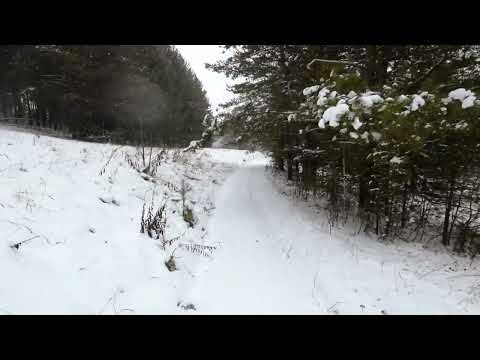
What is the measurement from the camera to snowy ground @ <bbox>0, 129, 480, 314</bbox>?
8.95 ft

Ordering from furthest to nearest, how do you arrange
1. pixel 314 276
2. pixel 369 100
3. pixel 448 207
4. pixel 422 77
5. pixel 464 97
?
pixel 448 207 → pixel 422 77 → pixel 314 276 → pixel 369 100 → pixel 464 97

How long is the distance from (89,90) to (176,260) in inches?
818

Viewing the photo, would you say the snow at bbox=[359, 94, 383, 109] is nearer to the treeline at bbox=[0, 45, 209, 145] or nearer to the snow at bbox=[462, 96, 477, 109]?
the snow at bbox=[462, 96, 477, 109]

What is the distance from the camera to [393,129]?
3.35m

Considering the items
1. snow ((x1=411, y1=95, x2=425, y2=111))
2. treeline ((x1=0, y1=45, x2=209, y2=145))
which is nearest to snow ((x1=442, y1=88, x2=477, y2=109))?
snow ((x1=411, y1=95, x2=425, y2=111))


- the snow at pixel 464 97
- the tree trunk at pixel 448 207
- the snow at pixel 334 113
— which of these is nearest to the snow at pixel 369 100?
the snow at pixel 334 113

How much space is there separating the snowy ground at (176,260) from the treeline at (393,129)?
1.04 metres

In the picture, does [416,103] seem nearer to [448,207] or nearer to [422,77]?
[422,77]

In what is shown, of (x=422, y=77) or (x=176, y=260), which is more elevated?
(x=422, y=77)

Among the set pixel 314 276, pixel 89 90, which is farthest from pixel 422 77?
pixel 89 90

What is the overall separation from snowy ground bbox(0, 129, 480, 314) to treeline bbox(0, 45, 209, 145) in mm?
10798

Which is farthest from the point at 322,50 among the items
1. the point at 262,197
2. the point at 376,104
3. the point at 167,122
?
the point at 167,122

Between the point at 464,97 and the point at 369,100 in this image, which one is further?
the point at 369,100

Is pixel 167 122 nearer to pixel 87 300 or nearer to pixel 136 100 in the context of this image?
pixel 136 100
